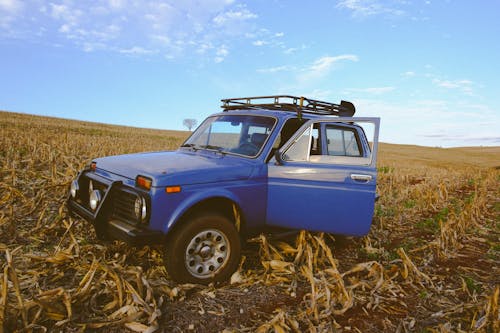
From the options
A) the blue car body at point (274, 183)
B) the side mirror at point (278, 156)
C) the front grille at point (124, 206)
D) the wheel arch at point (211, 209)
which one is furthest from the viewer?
the side mirror at point (278, 156)

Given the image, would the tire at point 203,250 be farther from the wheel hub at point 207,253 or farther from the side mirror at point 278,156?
the side mirror at point 278,156

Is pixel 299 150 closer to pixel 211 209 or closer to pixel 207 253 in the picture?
pixel 211 209

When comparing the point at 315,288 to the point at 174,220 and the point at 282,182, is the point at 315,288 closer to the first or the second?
the point at 282,182

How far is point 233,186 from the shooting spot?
4.04m

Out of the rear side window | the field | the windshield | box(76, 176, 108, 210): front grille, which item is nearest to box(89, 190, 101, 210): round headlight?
box(76, 176, 108, 210): front grille

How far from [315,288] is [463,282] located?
2016mm

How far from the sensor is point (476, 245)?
6.30 m

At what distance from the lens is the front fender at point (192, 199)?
3.56m

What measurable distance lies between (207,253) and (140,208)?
35.8 inches

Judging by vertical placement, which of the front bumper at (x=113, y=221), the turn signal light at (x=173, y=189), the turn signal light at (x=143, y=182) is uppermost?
the turn signal light at (x=143, y=182)

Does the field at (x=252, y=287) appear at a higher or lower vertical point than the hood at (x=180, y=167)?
lower

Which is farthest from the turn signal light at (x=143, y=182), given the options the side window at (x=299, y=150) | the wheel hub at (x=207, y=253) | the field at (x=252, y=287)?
the side window at (x=299, y=150)

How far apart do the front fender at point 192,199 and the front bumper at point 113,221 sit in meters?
0.16

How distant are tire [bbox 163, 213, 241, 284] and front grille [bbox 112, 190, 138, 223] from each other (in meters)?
0.52
